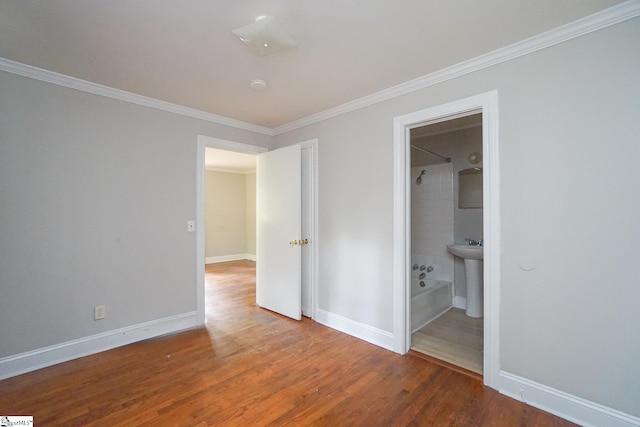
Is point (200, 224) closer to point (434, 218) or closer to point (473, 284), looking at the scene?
point (434, 218)

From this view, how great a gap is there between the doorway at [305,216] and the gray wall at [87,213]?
0.25 ft

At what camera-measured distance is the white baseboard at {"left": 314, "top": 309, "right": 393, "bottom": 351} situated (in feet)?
A: 8.45

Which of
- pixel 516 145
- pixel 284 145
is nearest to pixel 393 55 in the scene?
pixel 516 145

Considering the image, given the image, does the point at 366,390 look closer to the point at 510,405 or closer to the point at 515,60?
the point at 510,405

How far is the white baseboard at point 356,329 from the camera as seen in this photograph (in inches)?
101

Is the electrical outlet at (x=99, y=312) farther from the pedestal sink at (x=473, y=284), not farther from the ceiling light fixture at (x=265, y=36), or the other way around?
the pedestal sink at (x=473, y=284)

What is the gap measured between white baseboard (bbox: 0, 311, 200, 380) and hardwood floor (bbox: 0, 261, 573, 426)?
3.3 inches

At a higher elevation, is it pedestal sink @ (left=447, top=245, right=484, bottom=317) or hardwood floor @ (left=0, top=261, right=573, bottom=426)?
pedestal sink @ (left=447, top=245, right=484, bottom=317)

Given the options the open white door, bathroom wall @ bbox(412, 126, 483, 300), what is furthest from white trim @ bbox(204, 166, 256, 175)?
bathroom wall @ bbox(412, 126, 483, 300)

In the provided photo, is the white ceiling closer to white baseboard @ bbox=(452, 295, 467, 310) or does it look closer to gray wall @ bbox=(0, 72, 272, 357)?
gray wall @ bbox=(0, 72, 272, 357)

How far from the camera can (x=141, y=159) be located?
2.75 metres

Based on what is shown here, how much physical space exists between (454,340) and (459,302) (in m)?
1.13

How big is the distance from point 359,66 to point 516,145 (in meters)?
1.29

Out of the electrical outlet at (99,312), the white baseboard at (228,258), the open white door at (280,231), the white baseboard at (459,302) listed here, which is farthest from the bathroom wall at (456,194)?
the white baseboard at (228,258)
